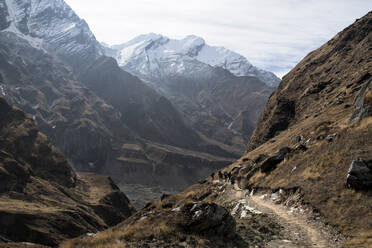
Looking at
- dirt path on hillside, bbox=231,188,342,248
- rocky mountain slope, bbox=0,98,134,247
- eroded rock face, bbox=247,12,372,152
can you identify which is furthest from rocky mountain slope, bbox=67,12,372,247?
rocky mountain slope, bbox=0,98,134,247

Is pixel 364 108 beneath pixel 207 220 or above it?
above

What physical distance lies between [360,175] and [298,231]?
585 cm

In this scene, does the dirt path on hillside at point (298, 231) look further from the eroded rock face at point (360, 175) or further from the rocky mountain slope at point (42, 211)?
the rocky mountain slope at point (42, 211)

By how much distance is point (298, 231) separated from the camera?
2077 centimetres

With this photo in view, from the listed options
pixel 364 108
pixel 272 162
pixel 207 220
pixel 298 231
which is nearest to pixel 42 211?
pixel 272 162

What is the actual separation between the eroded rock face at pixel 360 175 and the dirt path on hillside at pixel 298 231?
3.68 m

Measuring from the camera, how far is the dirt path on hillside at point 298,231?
1859 cm

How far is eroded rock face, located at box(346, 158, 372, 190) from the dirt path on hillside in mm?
3683

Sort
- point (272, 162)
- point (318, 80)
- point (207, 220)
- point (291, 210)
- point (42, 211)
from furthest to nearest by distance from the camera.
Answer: point (42, 211), point (318, 80), point (272, 162), point (291, 210), point (207, 220)

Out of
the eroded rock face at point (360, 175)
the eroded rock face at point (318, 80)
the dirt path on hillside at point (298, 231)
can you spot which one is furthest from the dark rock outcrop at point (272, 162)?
the eroded rock face at point (318, 80)

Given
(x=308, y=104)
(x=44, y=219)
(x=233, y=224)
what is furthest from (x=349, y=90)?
(x=44, y=219)

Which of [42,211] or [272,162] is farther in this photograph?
[42,211]

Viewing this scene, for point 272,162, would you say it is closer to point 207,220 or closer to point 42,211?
point 207,220

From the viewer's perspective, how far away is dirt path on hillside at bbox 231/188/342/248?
18594 millimetres
